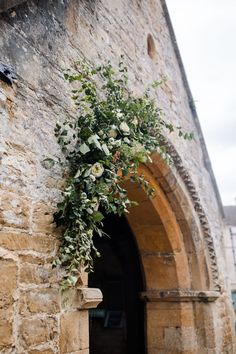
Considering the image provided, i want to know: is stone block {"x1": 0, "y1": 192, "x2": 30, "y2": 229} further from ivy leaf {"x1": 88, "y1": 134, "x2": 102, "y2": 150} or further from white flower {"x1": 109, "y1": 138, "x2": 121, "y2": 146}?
white flower {"x1": 109, "y1": 138, "x2": 121, "y2": 146}

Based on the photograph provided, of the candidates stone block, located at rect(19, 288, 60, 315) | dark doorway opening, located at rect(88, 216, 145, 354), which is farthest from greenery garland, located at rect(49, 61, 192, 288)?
dark doorway opening, located at rect(88, 216, 145, 354)

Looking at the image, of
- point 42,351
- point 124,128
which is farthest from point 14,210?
point 124,128

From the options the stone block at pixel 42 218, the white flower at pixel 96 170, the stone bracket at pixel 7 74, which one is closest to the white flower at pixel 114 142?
the white flower at pixel 96 170

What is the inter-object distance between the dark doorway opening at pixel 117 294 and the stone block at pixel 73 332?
2490 mm

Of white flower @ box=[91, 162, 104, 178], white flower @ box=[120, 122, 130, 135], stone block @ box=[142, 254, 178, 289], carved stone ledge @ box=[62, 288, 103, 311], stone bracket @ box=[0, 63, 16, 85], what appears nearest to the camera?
stone bracket @ box=[0, 63, 16, 85]

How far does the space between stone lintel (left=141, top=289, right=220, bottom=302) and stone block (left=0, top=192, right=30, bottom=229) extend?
111 inches

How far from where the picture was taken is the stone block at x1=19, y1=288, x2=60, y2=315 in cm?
186

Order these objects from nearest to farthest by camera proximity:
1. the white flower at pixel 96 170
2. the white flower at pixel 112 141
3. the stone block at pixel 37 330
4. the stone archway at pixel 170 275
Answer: the stone block at pixel 37 330 < the white flower at pixel 96 170 < the white flower at pixel 112 141 < the stone archway at pixel 170 275

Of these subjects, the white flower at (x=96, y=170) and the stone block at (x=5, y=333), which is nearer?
the stone block at (x=5, y=333)

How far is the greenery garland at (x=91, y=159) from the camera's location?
2.14 m

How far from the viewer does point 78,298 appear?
2.19 meters

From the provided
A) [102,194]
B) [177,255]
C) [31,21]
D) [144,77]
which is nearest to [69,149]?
[102,194]

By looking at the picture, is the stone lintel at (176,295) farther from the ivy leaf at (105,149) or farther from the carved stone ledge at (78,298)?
the ivy leaf at (105,149)

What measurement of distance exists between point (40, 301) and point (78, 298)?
31cm
